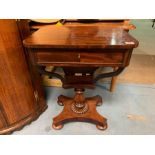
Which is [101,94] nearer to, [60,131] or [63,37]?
[60,131]

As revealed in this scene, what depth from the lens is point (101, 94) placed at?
1.60 m

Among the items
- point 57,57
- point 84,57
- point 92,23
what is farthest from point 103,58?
point 92,23

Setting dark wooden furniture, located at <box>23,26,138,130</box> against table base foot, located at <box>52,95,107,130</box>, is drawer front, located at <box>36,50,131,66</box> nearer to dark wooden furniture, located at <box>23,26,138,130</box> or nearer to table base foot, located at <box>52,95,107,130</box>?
dark wooden furniture, located at <box>23,26,138,130</box>

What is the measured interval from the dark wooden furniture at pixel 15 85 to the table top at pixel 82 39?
160mm

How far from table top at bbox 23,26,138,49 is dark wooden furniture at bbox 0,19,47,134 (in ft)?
0.52

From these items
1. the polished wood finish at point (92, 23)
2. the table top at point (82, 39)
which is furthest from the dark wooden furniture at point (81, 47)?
the polished wood finish at point (92, 23)

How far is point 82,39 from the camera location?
821 mm

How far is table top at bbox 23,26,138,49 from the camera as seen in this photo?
759mm

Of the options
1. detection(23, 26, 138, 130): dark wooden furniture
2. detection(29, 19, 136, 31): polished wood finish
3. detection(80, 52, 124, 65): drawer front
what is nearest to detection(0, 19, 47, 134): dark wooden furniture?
detection(23, 26, 138, 130): dark wooden furniture

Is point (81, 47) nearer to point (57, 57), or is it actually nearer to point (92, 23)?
point (57, 57)

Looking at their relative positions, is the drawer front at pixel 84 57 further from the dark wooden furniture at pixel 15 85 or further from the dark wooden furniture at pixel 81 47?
the dark wooden furniture at pixel 15 85

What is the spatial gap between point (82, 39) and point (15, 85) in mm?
574

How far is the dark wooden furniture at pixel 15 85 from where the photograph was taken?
93cm

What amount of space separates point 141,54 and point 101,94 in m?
1.24
